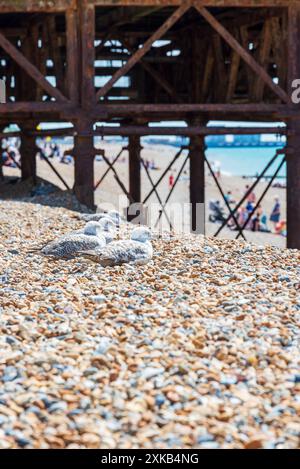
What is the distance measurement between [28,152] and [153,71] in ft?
11.5

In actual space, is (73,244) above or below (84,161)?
below

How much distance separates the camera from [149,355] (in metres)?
5.89

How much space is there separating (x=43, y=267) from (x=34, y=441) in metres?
4.26

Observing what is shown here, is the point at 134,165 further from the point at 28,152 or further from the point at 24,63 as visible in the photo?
the point at 24,63

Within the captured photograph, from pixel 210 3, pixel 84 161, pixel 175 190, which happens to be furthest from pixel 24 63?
pixel 175 190

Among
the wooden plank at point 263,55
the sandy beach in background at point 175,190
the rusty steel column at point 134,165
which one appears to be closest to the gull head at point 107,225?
the wooden plank at point 263,55

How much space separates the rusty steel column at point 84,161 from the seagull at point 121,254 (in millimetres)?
4884

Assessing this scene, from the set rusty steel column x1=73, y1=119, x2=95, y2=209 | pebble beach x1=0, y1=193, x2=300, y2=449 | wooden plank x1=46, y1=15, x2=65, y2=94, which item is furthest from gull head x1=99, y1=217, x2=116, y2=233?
wooden plank x1=46, y1=15, x2=65, y2=94

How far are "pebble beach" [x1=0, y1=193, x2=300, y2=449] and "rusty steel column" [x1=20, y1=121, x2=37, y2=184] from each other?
10516 mm

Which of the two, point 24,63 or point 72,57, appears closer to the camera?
point 24,63

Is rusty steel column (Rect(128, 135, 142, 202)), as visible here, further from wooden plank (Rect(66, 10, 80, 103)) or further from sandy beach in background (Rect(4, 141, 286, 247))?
sandy beach in background (Rect(4, 141, 286, 247))

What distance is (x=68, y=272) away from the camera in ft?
28.5

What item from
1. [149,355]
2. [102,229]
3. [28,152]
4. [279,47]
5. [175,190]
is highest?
[279,47]

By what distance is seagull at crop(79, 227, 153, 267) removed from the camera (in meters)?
9.02
